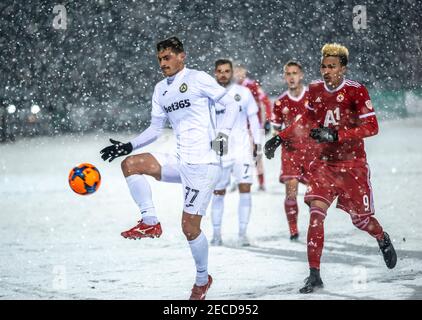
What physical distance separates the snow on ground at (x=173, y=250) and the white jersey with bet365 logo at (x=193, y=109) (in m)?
1.13

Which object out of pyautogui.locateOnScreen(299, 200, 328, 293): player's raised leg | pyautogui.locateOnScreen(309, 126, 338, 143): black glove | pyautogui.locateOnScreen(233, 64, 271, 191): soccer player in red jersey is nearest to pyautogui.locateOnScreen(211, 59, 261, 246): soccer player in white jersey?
pyautogui.locateOnScreen(233, 64, 271, 191): soccer player in red jersey

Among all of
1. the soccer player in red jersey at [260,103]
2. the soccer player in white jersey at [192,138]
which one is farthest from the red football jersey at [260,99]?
the soccer player in white jersey at [192,138]

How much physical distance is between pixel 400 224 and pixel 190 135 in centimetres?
449

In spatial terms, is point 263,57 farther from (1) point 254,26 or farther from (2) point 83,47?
(2) point 83,47

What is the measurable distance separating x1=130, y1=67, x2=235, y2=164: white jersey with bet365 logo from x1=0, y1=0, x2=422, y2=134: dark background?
2216cm

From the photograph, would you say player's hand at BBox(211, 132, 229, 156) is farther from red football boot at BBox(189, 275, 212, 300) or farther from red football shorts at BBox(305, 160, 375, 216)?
red football boot at BBox(189, 275, 212, 300)

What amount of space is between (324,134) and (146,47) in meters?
25.6

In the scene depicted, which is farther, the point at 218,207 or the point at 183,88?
the point at 218,207

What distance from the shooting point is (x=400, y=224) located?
9.95 metres

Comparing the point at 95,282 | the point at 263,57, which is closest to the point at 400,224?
the point at 95,282

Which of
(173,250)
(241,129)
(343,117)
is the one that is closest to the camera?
(343,117)

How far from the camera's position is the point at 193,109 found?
6242 millimetres

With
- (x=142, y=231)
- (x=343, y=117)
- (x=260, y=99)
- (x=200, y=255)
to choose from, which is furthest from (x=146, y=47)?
(x=200, y=255)

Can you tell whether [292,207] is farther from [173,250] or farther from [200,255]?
[200,255]
